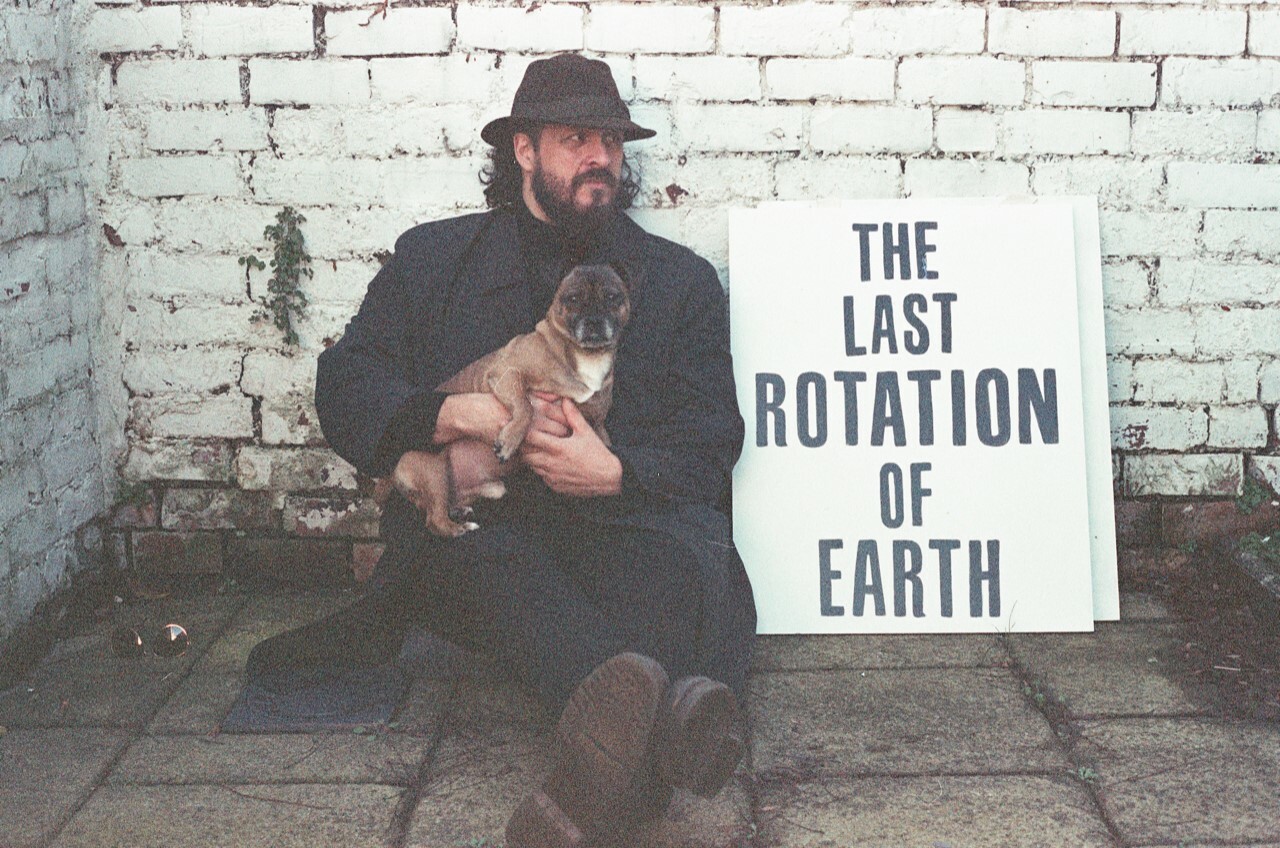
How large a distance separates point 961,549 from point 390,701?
63.8 inches

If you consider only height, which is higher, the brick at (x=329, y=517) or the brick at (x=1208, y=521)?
the brick at (x=329, y=517)

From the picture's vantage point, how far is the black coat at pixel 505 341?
129 inches

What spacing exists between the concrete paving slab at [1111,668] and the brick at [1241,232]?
1.13m

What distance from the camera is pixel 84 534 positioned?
13.2ft

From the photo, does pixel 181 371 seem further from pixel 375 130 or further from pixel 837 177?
pixel 837 177

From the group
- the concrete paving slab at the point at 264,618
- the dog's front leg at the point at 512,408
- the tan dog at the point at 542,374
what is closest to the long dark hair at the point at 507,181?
the tan dog at the point at 542,374

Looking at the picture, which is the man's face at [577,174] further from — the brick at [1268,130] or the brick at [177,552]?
the brick at [1268,130]

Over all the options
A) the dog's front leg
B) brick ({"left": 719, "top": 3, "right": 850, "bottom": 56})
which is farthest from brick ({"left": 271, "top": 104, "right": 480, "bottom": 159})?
the dog's front leg

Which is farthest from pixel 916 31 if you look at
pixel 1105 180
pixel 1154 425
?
pixel 1154 425

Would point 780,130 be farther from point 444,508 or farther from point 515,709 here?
point 515,709

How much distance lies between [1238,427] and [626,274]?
6.66 ft

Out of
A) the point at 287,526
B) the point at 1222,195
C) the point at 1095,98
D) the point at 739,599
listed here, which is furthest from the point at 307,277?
the point at 1222,195

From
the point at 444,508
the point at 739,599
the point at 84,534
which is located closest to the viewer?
the point at 444,508

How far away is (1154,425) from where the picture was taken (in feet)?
13.3
